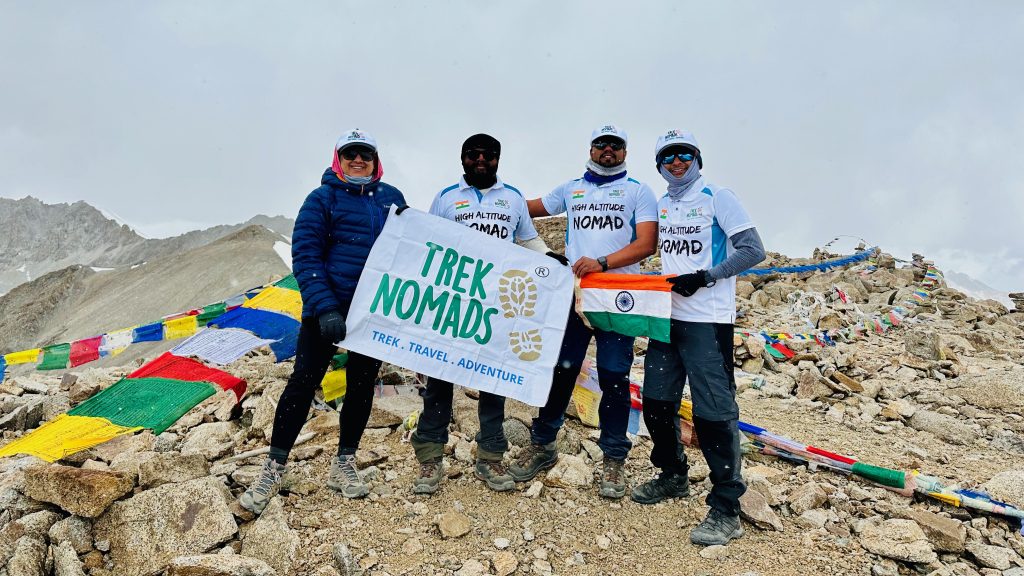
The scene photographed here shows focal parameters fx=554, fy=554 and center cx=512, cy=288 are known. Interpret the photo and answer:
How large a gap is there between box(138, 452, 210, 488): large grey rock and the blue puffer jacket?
1.34 m

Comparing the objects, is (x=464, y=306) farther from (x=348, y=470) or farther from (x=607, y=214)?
(x=348, y=470)

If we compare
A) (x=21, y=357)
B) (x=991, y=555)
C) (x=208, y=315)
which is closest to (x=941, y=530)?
A: (x=991, y=555)

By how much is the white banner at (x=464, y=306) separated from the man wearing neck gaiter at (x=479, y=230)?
0.17 m

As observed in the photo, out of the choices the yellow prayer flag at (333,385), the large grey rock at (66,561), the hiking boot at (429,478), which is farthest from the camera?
the yellow prayer flag at (333,385)

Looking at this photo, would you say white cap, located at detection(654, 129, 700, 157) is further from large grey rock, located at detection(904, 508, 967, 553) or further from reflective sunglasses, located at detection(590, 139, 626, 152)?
large grey rock, located at detection(904, 508, 967, 553)

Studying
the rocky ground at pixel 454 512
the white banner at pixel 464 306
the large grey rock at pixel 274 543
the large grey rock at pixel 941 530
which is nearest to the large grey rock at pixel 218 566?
the rocky ground at pixel 454 512

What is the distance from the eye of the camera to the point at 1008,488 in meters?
4.07

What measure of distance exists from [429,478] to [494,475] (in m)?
0.48

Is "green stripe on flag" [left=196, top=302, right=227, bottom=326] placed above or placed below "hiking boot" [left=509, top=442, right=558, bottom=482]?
above

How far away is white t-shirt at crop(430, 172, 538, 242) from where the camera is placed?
4160mm

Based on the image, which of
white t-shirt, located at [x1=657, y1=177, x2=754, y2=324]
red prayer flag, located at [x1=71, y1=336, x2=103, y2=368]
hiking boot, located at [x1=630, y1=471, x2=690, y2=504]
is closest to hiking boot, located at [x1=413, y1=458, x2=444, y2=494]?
hiking boot, located at [x1=630, y1=471, x2=690, y2=504]

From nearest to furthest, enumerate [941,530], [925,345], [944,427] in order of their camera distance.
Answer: [941,530], [944,427], [925,345]

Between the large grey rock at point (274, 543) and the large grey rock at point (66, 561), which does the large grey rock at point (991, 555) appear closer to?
the large grey rock at point (274, 543)

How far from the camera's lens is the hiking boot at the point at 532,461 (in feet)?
14.0
